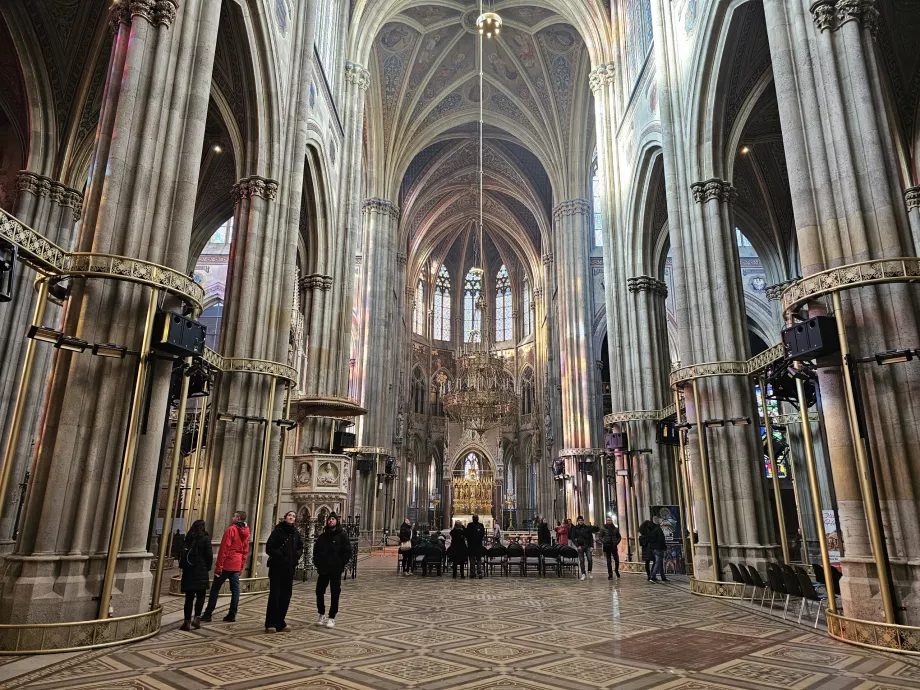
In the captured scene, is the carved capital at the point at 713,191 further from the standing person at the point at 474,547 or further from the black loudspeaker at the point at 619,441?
the standing person at the point at 474,547

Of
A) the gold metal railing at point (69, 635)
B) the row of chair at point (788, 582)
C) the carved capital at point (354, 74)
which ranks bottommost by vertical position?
the gold metal railing at point (69, 635)

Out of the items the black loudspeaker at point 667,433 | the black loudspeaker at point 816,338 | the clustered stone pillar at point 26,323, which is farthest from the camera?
the black loudspeaker at point 667,433

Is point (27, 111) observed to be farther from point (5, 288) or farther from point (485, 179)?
point (485, 179)

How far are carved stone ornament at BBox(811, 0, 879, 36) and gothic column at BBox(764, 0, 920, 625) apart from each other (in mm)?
12

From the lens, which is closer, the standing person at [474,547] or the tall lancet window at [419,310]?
the standing person at [474,547]

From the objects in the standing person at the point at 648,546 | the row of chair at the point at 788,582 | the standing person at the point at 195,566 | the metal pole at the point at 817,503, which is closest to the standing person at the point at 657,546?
the standing person at the point at 648,546

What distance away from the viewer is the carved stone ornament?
763 centimetres

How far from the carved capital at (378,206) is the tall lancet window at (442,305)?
53.2 feet

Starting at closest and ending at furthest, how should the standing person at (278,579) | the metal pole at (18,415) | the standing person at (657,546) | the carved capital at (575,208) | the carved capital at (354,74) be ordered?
the metal pole at (18,415) → the standing person at (278,579) → the standing person at (657,546) → the carved capital at (354,74) → the carved capital at (575,208)

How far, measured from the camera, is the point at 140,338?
22.3 feet

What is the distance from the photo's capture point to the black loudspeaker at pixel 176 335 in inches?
269

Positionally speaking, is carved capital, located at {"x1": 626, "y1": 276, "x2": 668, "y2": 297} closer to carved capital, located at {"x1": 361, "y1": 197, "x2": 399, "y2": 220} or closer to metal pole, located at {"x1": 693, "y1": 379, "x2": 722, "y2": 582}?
metal pole, located at {"x1": 693, "y1": 379, "x2": 722, "y2": 582}

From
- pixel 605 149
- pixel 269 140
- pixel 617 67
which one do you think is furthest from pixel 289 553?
pixel 617 67

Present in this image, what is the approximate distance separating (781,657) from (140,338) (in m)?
7.27
